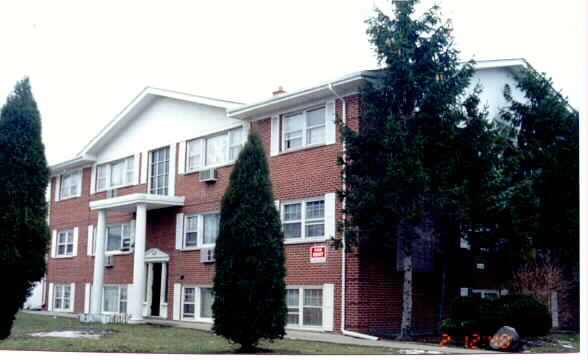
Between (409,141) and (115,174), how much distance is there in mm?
13247

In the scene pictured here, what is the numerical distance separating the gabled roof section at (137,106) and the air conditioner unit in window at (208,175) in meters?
1.95

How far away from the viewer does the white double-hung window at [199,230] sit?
2155cm

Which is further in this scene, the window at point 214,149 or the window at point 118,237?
the window at point 118,237

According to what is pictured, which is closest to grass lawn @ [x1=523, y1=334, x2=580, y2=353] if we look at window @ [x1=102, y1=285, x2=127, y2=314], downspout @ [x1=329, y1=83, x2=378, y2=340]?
downspout @ [x1=329, y1=83, x2=378, y2=340]

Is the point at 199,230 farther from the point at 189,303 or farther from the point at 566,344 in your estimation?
the point at 566,344

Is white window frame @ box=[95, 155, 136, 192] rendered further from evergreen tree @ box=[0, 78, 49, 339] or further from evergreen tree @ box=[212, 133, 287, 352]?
evergreen tree @ box=[212, 133, 287, 352]

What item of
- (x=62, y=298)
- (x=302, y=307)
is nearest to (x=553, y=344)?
(x=302, y=307)

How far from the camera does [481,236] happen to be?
718 inches

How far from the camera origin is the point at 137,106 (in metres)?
24.1

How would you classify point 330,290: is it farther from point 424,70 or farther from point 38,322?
point 38,322

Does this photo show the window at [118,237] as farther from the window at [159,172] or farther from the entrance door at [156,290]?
the window at [159,172]

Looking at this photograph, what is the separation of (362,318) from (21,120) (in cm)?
874
